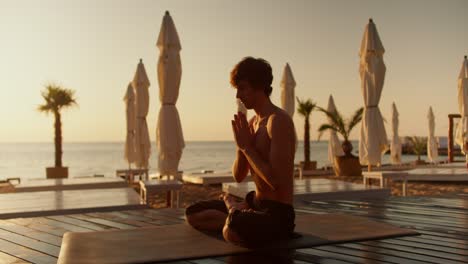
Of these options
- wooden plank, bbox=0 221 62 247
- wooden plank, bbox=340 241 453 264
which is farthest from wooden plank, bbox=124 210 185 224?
wooden plank, bbox=340 241 453 264

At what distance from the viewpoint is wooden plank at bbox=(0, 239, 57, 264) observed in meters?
2.65

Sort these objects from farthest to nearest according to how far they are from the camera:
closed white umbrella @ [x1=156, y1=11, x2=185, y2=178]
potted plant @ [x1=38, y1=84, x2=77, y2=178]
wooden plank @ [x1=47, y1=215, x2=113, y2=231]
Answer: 1. potted plant @ [x1=38, y1=84, x2=77, y2=178]
2. closed white umbrella @ [x1=156, y1=11, x2=185, y2=178]
3. wooden plank @ [x1=47, y1=215, x2=113, y2=231]

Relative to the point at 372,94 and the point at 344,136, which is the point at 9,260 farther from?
the point at 344,136

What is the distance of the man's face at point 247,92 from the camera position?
9.06 feet

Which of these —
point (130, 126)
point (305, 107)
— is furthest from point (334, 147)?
point (130, 126)

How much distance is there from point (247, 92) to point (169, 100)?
5.83 m

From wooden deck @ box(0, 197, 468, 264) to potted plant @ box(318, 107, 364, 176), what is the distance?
9578 mm

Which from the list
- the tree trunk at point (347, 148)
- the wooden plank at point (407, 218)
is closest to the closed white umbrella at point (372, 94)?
the wooden plank at point (407, 218)

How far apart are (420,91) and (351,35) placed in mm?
7590

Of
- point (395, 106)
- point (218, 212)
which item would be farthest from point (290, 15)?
point (218, 212)

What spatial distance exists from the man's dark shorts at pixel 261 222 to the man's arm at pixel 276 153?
20 centimetres

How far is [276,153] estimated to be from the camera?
264 centimetres

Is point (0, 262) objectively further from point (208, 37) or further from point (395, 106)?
point (395, 106)

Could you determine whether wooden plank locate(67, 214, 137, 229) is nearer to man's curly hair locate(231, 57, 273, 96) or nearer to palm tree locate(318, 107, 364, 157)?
man's curly hair locate(231, 57, 273, 96)
